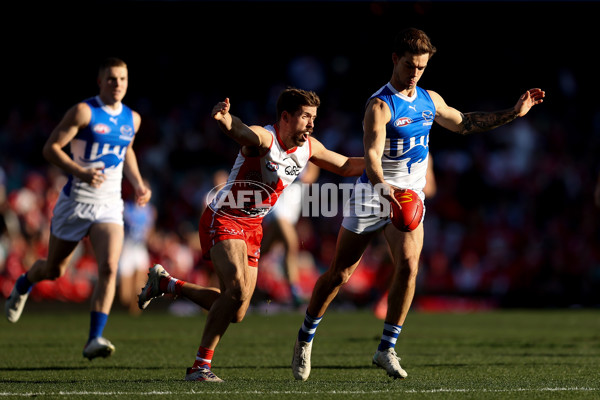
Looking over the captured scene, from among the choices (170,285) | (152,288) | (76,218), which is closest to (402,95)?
(170,285)

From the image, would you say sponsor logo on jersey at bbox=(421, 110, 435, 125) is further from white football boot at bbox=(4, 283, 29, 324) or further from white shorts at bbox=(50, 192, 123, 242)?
white football boot at bbox=(4, 283, 29, 324)

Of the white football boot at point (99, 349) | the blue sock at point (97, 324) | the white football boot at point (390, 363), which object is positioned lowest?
the white football boot at point (99, 349)

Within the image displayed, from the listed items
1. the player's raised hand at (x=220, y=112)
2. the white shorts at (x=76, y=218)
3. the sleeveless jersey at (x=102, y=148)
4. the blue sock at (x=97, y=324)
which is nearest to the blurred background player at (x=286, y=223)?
the sleeveless jersey at (x=102, y=148)

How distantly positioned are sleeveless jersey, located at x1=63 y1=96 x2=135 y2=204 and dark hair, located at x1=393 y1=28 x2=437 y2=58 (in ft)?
9.26

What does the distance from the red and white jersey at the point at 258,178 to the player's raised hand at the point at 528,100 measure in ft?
5.72

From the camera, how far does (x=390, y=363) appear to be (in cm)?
671

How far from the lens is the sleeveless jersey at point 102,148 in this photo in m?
8.30

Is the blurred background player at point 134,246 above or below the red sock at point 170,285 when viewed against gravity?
below

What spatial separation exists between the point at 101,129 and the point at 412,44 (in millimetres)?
3038

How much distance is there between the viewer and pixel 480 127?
735cm

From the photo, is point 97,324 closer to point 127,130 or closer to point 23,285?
point 23,285

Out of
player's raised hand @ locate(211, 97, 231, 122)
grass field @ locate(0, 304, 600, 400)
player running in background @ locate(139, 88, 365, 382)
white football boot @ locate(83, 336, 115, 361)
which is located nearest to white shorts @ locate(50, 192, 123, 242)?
white football boot @ locate(83, 336, 115, 361)

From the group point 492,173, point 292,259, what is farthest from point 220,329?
point 492,173

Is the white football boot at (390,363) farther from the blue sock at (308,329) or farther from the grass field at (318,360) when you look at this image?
the blue sock at (308,329)
